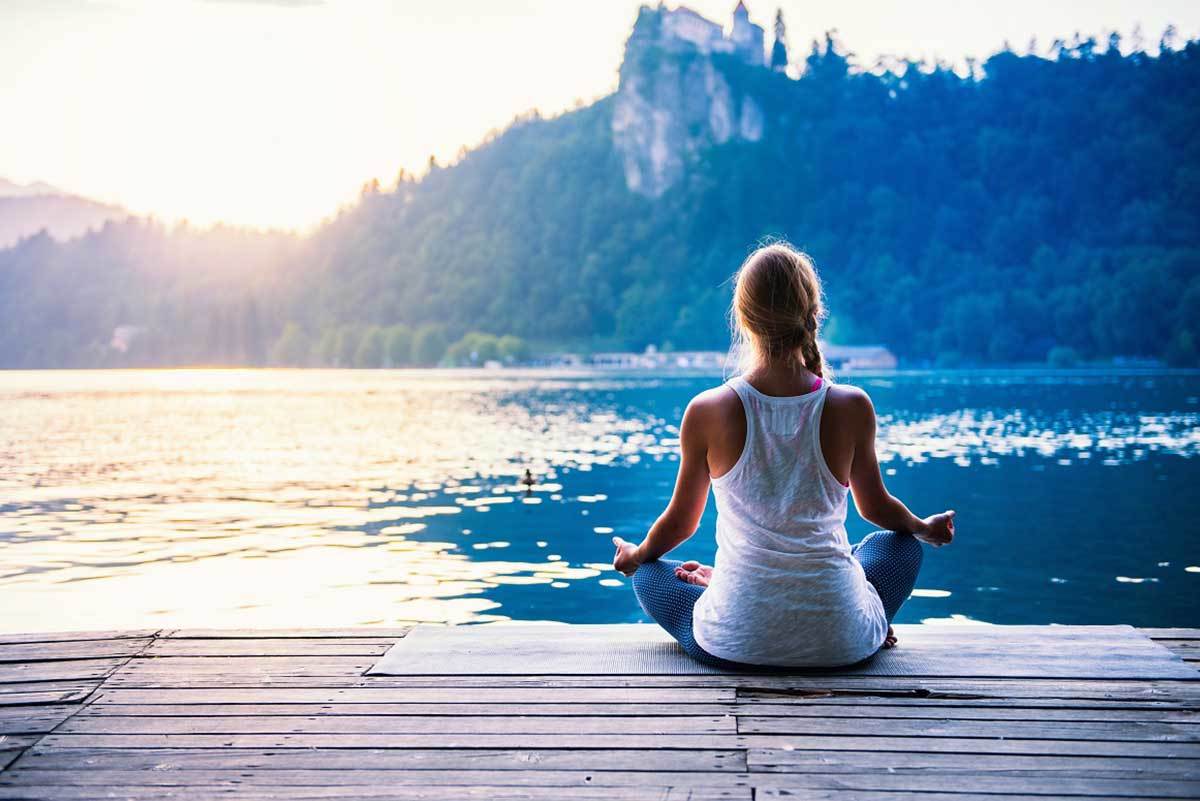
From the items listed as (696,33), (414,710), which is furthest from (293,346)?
(414,710)

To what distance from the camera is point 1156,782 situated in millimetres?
2215

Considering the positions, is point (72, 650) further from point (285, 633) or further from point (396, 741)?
point (396, 741)

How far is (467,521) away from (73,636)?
9.54 metres

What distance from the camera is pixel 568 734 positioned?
2539mm

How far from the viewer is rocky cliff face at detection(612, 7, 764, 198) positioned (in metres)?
123

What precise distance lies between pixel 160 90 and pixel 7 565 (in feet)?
459

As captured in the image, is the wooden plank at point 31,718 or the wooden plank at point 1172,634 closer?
the wooden plank at point 31,718

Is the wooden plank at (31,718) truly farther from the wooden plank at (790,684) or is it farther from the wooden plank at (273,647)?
the wooden plank at (273,647)

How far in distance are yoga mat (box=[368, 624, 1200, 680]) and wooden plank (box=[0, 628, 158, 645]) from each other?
2.96ft

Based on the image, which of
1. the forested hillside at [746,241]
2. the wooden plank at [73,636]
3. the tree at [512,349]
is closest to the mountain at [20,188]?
the forested hillside at [746,241]

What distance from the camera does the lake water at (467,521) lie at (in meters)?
8.66

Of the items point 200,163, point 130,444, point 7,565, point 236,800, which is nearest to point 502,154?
point 200,163

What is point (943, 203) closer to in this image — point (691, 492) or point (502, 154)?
point (502, 154)

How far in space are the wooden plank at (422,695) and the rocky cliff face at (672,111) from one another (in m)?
122
